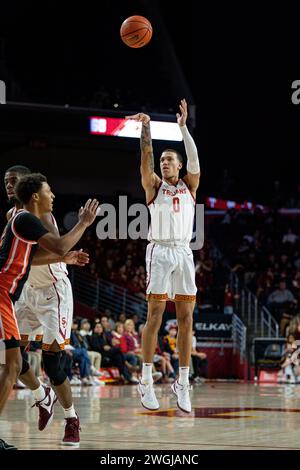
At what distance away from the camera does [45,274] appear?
6824 millimetres

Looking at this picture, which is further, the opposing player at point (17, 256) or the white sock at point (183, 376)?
the white sock at point (183, 376)

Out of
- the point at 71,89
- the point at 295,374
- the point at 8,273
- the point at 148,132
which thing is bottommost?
the point at 295,374

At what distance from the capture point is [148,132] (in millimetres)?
7957

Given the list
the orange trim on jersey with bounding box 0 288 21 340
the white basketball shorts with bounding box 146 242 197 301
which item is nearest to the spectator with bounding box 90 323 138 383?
the white basketball shorts with bounding box 146 242 197 301

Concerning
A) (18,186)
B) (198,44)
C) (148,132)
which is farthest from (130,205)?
(18,186)

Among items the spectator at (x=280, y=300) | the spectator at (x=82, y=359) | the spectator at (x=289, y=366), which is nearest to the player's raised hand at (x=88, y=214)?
the spectator at (x=82, y=359)

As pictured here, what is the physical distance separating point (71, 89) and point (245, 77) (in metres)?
6.98

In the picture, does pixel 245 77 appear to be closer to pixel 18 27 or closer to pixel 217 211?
pixel 217 211

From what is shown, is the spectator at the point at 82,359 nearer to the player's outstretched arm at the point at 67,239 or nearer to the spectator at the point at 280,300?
the spectator at the point at 280,300

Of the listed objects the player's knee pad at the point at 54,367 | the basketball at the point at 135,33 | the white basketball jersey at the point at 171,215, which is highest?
the basketball at the point at 135,33

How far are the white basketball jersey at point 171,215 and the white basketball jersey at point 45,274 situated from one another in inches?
54.3

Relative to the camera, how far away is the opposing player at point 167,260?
309 inches

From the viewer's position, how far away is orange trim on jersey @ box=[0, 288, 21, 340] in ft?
18.0

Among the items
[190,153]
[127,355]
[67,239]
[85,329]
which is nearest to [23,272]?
[67,239]
